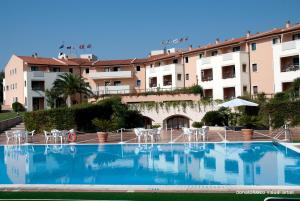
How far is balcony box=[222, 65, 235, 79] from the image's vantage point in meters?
45.6

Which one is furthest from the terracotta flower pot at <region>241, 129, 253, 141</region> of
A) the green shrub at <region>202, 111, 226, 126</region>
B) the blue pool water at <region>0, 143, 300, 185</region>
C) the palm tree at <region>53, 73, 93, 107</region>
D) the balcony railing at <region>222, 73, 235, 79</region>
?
the palm tree at <region>53, 73, 93, 107</region>

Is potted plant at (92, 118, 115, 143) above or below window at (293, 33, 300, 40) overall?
below

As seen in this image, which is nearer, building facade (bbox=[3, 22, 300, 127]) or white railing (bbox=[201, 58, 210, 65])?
building facade (bbox=[3, 22, 300, 127])

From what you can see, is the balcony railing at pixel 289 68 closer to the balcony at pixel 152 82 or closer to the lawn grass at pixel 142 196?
the balcony at pixel 152 82

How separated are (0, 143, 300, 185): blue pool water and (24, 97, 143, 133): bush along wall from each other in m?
11.6

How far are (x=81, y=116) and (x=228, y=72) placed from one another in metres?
19.4

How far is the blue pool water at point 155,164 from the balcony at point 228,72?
24976mm

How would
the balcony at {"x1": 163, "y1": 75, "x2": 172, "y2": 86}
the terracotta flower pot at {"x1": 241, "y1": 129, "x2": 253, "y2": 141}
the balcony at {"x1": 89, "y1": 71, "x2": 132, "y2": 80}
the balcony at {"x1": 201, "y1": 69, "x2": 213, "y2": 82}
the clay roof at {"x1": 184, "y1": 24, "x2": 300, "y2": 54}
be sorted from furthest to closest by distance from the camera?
the balcony at {"x1": 89, "y1": 71, "x2": 132, "y2": 80}, the balcony at {"x1": 163, "y1": 75, "x2": 172, "y2": 86}, the balcony at {"x1": 201, "y1": 69, "x2": 213, "y2": 82}, the clay roof at {"x1": 184, "y1": 24, "x2": 300, "y2": 54}, the terracotta flower pot at {"x1": 241, "y1": 129, "x2": 253, "y2": 141}

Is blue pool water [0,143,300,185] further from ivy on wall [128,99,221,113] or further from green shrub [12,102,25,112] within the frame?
green shrub [12,102,25,112]

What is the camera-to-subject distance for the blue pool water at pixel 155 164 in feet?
39.3

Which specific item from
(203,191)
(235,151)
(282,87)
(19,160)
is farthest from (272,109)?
(203,191)

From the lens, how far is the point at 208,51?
48469mm

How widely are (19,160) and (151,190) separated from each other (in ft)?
34.3

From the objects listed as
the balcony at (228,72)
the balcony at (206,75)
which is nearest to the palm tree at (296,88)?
the balcony at (228,72)
